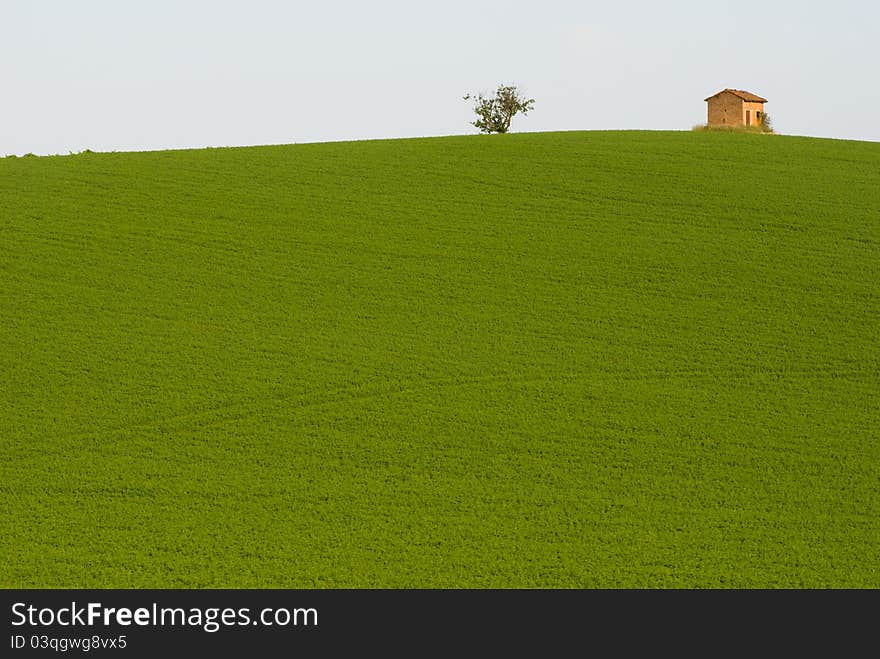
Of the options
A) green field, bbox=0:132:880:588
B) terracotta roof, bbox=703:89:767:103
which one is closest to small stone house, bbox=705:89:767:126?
terracotta roof, bbox=703:89:767:103

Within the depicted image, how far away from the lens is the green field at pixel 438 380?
692cm

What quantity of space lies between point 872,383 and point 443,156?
38.6 ft

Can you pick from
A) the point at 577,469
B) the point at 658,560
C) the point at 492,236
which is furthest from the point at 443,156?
the point at 658,560

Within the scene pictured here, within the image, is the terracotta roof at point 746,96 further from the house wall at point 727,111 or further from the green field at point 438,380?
the green field at point 438,380

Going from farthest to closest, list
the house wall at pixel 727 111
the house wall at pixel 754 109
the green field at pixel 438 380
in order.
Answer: the house wall at pixel 754 109 < the house wall at pixel 727 111 < the green field at pixel 438 380

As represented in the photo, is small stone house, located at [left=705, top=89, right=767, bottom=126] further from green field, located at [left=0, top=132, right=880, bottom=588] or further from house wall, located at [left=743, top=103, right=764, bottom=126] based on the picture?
green field, located at [left=0, top=132, right=880, bottom=588]

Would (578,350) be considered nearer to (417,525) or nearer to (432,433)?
(432,433)

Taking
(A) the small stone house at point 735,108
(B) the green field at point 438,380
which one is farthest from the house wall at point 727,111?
(B) the green field at point 438,380

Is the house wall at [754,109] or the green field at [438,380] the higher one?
the house wall at [754,109]

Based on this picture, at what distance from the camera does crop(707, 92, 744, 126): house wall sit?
34.7 meters

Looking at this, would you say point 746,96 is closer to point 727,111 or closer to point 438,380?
point 727,111

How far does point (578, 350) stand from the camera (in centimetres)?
1081

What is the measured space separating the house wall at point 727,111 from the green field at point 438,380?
17.4m

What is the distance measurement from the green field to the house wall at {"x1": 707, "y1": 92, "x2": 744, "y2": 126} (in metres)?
17.4
